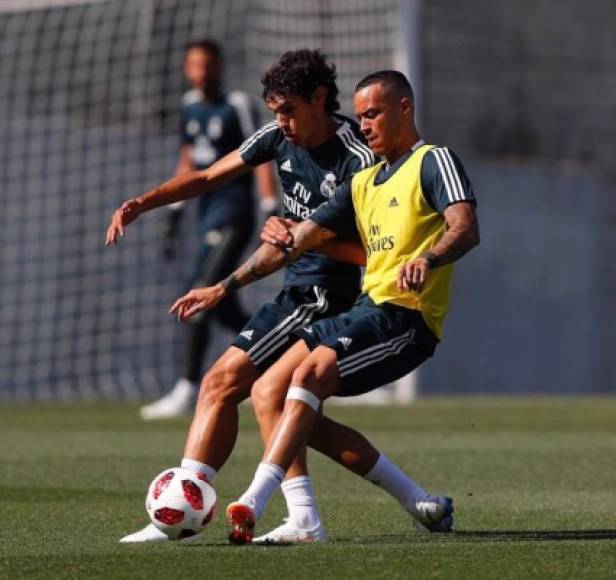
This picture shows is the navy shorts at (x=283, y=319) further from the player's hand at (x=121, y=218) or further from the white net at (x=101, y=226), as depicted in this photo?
the white net at (x=101, y=226)

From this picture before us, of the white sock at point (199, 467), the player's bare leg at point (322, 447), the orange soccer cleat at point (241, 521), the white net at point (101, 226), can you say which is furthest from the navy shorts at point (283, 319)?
the white net at point (101, 226)

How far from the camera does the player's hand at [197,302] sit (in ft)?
22.4

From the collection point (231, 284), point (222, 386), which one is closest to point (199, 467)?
point (222, 386)

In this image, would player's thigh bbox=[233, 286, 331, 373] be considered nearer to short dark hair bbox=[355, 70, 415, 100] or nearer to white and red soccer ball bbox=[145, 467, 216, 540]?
white and red soccer ball bbox=[145, 467, 216, 540]

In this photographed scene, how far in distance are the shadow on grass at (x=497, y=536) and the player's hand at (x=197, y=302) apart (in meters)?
1.02

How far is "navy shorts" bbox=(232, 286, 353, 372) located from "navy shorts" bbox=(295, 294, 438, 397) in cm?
21

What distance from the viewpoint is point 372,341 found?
21.4 feet

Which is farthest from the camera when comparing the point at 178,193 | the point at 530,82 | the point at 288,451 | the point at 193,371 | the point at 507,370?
the point at 530,82

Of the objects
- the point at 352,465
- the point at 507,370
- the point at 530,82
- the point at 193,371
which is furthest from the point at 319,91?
the point at 530,82

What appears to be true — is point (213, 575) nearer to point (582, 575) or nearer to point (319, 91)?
point (582, 575)

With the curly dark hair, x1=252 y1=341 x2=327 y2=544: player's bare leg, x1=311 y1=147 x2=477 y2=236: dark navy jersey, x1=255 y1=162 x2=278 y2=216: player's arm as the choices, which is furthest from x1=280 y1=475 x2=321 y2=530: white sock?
x1=255 y1=162 x2=278 y2=216: player's arm

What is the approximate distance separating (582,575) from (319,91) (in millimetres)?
2391

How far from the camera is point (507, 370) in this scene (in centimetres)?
2059

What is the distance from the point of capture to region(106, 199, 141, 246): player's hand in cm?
691
